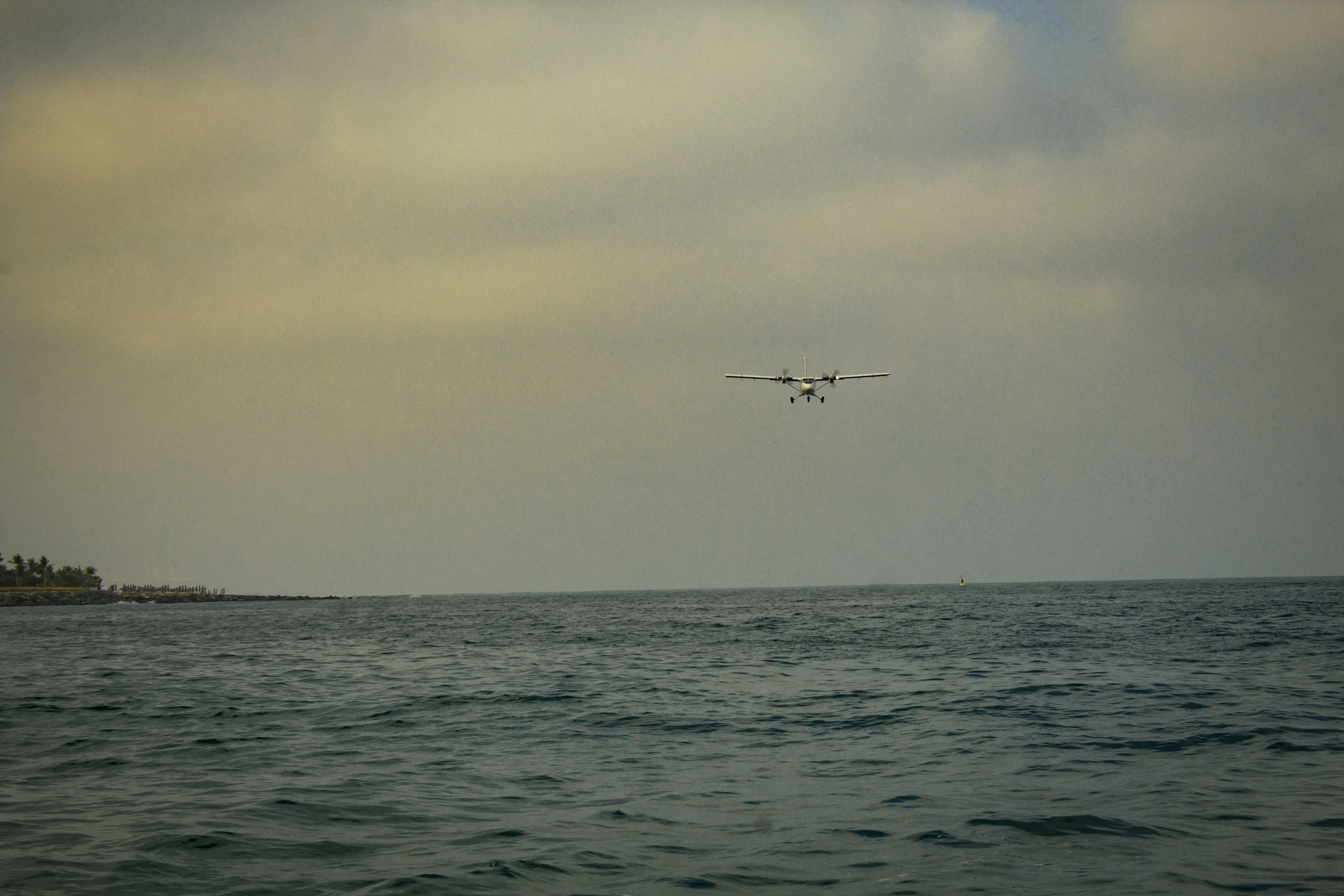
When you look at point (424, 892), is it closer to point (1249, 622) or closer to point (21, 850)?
point (21, 850)

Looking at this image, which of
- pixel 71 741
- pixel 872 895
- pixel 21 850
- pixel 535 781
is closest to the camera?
pixel 872 895

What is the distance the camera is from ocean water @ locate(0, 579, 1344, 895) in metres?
12.2

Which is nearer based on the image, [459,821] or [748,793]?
[459,821]

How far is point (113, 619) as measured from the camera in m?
117

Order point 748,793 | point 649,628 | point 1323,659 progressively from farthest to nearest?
1. point 649,628
2. point 1323,659
3. point 748,793

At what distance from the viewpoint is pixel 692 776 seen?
17.8 m

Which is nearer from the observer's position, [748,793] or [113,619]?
[748,793]

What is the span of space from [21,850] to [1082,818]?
14.0m

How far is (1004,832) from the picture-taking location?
534 inches

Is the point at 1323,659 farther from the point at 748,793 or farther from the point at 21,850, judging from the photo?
the point at 21,850

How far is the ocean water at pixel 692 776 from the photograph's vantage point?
1223cm

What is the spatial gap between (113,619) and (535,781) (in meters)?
117

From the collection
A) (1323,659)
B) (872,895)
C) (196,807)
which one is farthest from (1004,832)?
(1323,659)

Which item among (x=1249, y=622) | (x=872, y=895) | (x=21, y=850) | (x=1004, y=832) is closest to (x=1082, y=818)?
(x=1004, y=832)
